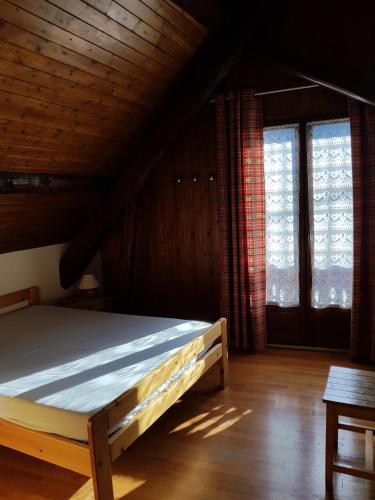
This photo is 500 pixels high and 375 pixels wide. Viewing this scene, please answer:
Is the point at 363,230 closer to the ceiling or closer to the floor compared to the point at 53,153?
closer to the floor

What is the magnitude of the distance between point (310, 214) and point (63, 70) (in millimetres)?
2360

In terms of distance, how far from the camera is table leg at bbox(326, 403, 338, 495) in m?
1.95

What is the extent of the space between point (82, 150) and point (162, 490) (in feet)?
8.79

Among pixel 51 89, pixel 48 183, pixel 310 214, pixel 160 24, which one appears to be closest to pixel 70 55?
pixel 51 89

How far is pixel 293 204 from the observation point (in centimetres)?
368

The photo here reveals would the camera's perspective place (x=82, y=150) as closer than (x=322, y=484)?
No

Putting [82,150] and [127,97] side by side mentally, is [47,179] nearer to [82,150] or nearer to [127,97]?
[82,150]

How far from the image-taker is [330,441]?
1.96 meters

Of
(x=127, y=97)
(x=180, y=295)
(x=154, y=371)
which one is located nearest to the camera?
(x=154, y=371)

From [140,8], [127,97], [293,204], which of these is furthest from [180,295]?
[140,8]

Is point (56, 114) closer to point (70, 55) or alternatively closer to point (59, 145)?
point (59, 145)

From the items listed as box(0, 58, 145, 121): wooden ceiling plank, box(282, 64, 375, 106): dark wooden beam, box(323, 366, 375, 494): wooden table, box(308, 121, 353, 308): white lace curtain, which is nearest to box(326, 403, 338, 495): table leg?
box(323, 366, 375, 494): wooden table

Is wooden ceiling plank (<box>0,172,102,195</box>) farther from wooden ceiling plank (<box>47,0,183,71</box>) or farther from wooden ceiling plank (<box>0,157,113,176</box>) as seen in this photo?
wooden ceiling plank (<box>47,0,183,71</box>)

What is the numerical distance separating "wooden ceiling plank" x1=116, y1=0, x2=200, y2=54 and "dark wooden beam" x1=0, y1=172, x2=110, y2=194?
4.88ft
